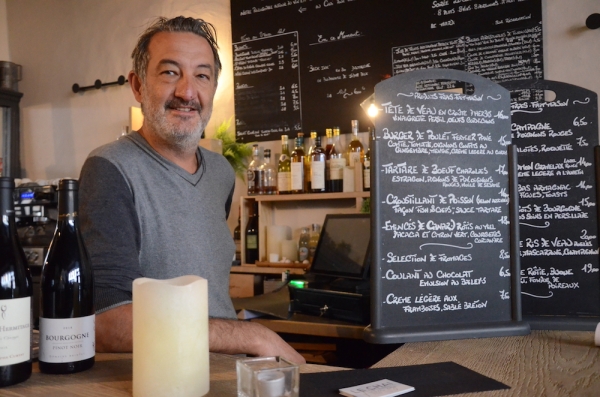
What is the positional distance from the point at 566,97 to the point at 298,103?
2039 mm

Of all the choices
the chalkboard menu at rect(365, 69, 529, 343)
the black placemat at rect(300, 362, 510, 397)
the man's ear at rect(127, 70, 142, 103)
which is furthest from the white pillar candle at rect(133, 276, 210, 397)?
the man's ear at rect(127, 70, 142, 103)

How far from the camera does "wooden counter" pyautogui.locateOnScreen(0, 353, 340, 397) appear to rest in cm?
69

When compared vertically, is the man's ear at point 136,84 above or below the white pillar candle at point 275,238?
above

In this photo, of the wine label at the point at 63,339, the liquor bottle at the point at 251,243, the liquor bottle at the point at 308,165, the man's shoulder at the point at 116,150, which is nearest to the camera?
the wine label at the point at 63,339

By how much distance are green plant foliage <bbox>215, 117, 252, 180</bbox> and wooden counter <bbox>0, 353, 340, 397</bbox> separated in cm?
237

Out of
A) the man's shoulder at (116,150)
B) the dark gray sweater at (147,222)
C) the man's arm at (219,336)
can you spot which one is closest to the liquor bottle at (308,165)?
the dark gray sweater at (147,222)

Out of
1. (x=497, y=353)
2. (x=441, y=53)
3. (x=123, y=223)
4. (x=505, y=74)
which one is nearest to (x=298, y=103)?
(x=441, y=53)

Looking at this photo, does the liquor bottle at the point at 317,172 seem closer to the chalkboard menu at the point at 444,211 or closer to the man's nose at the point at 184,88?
the man's nose at the point at 184,88

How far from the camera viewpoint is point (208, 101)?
5.52ft

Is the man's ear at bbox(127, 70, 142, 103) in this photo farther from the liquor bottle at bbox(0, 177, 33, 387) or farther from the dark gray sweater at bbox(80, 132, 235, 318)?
the liquor bottle at bbox(0, 177, 33, 387)

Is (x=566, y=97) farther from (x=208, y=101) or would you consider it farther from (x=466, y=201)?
(x=208, y=101)

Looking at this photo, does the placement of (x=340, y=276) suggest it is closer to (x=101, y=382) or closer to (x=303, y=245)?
(x=303, y=245)

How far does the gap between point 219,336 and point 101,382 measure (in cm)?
38

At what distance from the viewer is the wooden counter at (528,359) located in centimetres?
71
